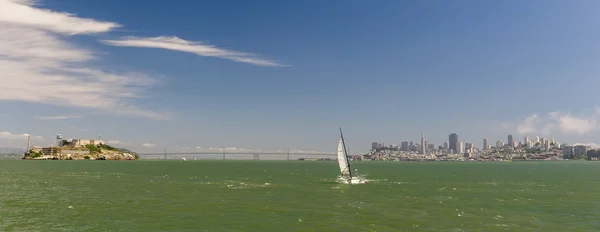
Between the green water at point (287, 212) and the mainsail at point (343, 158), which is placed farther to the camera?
the mainsail at point (343, 158)

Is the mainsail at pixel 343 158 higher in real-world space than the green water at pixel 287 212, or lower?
higher

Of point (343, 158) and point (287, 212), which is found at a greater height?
point (343, 158)

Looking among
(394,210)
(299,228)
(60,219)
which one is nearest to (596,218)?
(394,210)

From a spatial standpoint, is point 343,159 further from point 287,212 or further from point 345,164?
point 287,212

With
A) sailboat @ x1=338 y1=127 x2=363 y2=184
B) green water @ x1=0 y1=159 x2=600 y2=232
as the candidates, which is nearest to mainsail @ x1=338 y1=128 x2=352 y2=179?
sailboat @ x1=338 y1=127 x2=363 y2=184

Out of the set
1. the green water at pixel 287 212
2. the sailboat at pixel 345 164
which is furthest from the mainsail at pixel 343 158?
the green water at pixel 287 212

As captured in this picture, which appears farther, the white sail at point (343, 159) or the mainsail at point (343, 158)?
the white sail at point (343, 159)

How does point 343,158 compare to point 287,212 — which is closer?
point 287,212

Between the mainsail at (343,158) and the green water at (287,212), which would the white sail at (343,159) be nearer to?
the mainsail at (343,158)

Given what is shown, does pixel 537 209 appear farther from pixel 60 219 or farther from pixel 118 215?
pixel 60 219

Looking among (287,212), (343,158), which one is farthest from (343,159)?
(287,212)

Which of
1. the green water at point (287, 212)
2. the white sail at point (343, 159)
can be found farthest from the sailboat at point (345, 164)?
the green water at point (287, 212)

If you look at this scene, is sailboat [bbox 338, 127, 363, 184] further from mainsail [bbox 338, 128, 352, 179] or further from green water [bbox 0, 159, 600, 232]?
green water [bbox 0, 159, 600, 232]
